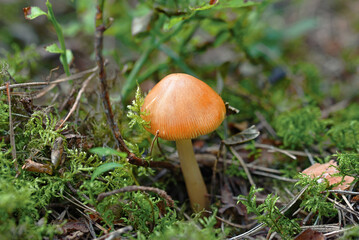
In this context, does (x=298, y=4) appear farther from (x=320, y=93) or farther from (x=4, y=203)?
(x=4, y=203)

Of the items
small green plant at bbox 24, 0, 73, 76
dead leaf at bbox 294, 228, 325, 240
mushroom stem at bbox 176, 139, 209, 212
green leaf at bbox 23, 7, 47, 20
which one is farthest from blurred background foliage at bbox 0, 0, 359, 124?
dead leaf at bbox 294, 228, 325, 240

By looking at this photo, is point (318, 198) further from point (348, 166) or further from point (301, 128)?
point (301, 128)

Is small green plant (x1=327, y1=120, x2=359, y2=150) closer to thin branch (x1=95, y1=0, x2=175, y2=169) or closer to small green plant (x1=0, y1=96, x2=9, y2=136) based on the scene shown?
thin branch (x1=95, y1=0, x2=175, y2=169)

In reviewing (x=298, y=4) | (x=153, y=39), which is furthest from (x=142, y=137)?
(x=298, y=4)

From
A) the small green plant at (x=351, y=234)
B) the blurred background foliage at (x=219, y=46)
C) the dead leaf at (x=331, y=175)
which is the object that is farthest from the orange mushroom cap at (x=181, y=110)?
the small green plant at (x=351, y=234)

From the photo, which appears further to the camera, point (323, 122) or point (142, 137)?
point (323, 122)

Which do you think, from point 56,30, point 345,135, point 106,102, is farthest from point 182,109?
point 345,135

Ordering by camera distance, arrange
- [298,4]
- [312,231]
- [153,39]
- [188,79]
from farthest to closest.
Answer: [298,4]
[153,39]
[188,79]
[312,231]
